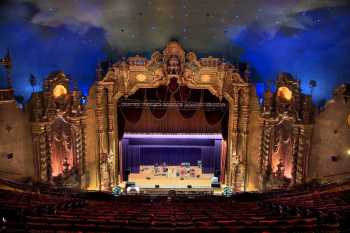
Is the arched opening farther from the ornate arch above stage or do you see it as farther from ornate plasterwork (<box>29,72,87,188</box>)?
ornate plasterwork (<box>29,72,87,188</box>)

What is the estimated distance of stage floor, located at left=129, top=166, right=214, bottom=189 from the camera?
20750mm

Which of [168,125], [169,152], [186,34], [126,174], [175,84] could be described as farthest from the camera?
[169,152]

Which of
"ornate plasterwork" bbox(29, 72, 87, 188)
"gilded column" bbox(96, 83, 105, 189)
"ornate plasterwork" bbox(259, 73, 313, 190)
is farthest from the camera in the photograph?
"gilded column" bbox(96, 83, 105, 189)

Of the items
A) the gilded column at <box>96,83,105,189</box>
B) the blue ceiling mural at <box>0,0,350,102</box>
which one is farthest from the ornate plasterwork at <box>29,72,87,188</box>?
the blue ceiling mural at <box>0,0,350,102</box>

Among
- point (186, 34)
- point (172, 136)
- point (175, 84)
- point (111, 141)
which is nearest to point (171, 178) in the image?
point (172, 136)

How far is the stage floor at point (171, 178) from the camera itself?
20.8 metres

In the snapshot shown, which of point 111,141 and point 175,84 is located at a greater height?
point 175,84

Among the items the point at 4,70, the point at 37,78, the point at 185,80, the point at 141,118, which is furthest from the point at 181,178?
the point at 4,70

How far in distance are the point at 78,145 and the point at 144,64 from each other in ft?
18.1

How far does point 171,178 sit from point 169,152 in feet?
5.51

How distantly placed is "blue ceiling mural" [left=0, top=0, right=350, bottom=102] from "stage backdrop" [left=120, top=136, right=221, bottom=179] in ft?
16.6

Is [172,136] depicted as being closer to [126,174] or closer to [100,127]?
[126,174]

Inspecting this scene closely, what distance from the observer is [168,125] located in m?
20.8

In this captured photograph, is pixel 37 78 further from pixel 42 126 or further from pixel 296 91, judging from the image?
pixel 296 91
